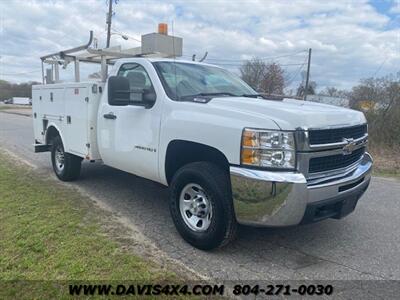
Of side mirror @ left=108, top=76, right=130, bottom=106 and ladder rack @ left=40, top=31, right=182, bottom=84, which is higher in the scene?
ladder rack @ left=40, top=31, right=182, bottom=84

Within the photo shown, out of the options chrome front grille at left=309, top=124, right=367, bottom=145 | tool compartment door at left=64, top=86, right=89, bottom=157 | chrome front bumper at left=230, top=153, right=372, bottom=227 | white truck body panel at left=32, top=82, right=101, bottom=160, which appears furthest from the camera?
tool compartment door at left=64, top=86, right=89, bottom=157

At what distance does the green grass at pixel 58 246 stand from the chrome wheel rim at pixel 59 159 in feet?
3.39

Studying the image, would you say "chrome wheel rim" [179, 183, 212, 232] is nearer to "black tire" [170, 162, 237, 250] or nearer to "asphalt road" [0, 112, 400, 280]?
"black tire" [170, 162, 237, 250]

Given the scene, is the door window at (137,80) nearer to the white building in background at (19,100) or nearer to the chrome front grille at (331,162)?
the chrome front grille at (331,162)

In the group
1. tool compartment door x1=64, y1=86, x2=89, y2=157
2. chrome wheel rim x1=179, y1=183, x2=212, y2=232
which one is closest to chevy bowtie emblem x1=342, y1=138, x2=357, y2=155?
chrome wheel rim x1=179, y1=183, x2=212, y2=232

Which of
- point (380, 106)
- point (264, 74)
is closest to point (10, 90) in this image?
point (264, 74)

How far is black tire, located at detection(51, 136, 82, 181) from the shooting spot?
650 cm

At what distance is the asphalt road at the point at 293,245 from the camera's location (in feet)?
11.4

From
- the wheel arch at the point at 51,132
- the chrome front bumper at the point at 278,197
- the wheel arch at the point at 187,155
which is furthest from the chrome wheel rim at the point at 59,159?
the chrome front bumper at the point at 278,197

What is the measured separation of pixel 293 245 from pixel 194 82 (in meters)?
2.26

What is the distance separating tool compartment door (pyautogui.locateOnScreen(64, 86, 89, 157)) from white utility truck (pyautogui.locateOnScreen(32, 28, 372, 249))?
0.05 meters

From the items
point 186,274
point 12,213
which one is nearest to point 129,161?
point 12,213

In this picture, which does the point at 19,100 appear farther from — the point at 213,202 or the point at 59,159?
the point at 213,202

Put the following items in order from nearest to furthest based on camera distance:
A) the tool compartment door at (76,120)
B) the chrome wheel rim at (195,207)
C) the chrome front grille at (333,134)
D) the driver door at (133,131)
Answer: the chrome front grille at (333,134) < the chrome wheel rim at (195,207) < the driver door at (133,131) < the tool compartment door at (76,120)
